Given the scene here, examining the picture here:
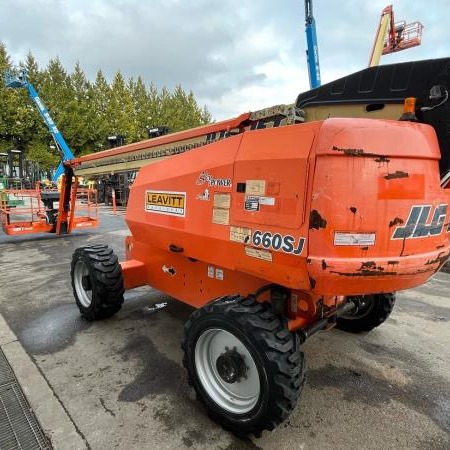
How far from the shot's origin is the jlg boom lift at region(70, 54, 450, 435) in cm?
186

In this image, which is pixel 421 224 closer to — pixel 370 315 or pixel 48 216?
pixel 370 315

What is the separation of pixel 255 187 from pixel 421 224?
98 centimetres

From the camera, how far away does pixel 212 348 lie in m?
2.47

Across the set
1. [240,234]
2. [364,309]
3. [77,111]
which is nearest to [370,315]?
[364,309]

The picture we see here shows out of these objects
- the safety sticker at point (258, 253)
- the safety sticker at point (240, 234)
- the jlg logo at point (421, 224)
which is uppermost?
the jlg logo at point (421, 224)

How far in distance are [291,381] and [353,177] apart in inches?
46.4

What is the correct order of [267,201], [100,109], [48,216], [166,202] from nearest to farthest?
[267,201] < [166,202] < [48,216] < [100,109]

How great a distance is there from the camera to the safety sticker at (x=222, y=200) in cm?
238

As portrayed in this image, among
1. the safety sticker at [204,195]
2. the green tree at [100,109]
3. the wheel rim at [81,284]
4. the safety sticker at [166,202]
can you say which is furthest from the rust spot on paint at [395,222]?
the green tree at [100,109]

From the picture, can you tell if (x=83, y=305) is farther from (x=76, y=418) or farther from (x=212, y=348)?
(x=212, y=348)

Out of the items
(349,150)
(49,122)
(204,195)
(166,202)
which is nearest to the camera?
(349,150)

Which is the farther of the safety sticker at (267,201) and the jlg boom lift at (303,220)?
the safety sticker at (267,201)

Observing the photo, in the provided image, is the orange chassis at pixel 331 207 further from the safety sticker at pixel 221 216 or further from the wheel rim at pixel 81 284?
the wheel rim at pixel 81 284

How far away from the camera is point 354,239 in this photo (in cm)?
187
